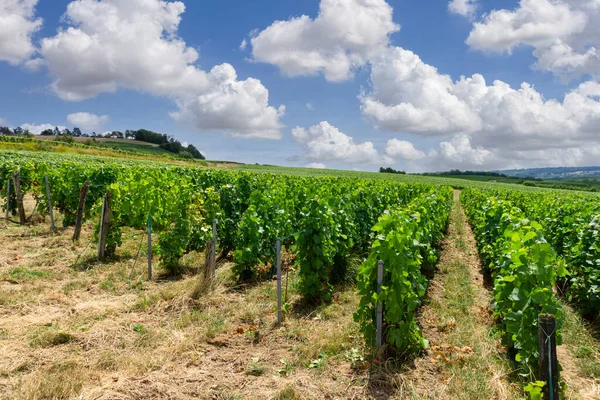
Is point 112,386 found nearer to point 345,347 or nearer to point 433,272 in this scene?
point 345,347

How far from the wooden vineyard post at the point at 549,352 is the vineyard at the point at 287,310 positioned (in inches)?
2.6

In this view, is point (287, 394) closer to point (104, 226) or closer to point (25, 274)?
point (25, 274)

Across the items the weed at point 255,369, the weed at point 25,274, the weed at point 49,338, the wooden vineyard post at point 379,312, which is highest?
the wooden vineyard post at point 379,312

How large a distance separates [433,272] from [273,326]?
5229 mm

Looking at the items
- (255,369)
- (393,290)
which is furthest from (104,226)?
(393,290)

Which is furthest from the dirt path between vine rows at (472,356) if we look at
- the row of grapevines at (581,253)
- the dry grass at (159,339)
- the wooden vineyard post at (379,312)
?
the dry grass at (159,339)

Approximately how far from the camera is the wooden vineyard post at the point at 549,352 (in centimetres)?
361

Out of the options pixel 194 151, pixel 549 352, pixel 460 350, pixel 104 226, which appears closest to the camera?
pixel 549 352

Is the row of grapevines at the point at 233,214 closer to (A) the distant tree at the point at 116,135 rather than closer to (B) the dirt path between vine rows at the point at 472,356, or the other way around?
(B) the dirt path between vine rows at the point at 472,356

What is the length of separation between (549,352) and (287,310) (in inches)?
153

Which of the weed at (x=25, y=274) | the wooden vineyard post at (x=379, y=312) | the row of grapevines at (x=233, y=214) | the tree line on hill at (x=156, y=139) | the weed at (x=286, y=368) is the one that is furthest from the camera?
the tree line on hill at (x=156, y=139)

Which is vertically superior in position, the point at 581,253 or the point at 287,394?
the point at 581,253

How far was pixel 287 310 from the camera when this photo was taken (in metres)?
6.58

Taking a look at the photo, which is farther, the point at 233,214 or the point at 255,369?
the point at 233,214
